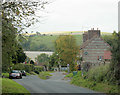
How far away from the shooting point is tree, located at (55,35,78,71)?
69.2m

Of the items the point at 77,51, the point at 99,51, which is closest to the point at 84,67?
the point at 99,51

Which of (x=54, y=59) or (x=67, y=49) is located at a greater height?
(x=67, y=49)

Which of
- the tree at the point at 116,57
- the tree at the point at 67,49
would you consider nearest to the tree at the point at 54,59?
the tree at the point at 67,49

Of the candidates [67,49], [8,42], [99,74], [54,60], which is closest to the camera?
[8,42]

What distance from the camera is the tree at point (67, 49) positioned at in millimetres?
69250

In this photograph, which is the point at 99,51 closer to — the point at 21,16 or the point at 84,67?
the point at 84,67

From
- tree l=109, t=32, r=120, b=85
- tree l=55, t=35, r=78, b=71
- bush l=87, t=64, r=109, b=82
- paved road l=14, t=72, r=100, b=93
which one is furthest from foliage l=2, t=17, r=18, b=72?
tree l=55, t=35, r=78, b=71

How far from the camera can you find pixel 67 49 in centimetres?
6988

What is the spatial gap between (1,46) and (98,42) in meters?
41.8

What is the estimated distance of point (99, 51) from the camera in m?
54.7

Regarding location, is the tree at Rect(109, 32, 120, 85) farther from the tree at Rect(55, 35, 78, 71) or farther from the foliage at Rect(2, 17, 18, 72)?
the tree at Rect(55, 35, 78, 71)

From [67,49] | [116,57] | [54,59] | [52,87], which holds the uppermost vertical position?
[116,57]

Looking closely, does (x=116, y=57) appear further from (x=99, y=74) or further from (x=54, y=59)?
(x=54, y=59)

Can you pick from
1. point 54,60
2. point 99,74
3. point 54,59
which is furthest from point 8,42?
point 54,60
